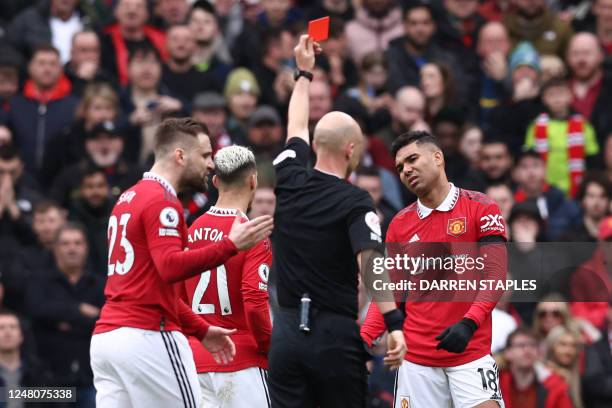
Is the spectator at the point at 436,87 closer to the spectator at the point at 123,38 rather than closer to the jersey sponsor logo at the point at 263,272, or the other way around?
the spectator at the point at 123,38

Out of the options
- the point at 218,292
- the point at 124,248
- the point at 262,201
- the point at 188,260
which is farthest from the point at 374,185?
the point at 188,260

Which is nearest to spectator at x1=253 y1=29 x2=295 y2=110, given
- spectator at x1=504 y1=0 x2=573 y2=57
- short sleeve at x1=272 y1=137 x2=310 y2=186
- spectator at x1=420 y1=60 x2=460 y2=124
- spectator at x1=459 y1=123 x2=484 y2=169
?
spectator at x1=420 y1=60 x2=460 y2=124

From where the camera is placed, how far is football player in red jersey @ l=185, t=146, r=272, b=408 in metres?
10.1

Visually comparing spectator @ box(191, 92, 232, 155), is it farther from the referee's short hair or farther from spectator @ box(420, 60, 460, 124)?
the referee's short hair

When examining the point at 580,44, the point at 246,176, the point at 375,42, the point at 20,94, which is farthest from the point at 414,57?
the point at 246,176

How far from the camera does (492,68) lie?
715 inches

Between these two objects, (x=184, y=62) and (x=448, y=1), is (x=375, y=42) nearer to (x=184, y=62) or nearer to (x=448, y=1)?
(x=448, y=1)

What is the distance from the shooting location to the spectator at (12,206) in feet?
49.1

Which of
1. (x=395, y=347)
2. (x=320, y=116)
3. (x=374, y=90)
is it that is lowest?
(x=395, y=347)

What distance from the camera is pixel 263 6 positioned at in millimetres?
18781

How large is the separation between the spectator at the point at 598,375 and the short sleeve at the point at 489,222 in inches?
176

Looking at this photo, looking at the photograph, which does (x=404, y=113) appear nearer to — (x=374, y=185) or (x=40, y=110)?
(x=374, y=185)

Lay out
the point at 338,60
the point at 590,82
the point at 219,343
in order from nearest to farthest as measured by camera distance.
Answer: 1. the point at 219,343
2. the point at 338,60
3. the point at 590,82

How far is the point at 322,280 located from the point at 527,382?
16.6 feet
